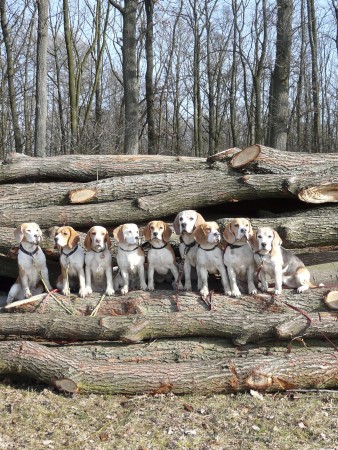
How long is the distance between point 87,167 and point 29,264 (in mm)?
2416

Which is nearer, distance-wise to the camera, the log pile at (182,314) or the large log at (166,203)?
the log pile at (182,314)

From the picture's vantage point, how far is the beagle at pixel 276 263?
5871 millimetres

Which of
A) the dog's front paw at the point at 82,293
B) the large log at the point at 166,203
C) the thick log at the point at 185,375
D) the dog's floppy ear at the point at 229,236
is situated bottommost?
the thick log at the point at 185,375

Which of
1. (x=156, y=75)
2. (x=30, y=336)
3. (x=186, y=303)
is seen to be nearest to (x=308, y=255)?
(x=186, y=303)

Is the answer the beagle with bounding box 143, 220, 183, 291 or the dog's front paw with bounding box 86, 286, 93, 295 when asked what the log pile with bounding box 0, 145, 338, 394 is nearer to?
the dog's front paw with bounding box 86, 286, 93, 295

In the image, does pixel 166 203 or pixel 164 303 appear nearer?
pixel 164 303

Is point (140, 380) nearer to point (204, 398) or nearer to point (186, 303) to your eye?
point (204, 398)

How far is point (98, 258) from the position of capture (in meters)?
6.49

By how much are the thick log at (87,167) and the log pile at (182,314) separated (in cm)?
41

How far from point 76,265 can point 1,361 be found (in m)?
1.53

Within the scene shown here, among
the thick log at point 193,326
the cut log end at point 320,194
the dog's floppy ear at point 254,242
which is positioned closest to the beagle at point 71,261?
the thick log at point 193,326

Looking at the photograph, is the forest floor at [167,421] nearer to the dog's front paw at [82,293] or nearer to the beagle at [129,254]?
the dog's front paw at [82,293]

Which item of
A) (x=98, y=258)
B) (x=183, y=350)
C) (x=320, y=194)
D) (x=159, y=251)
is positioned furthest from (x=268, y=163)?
(x=183, y=350)

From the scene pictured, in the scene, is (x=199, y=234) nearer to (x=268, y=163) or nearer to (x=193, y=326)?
(x=193, y=326)
